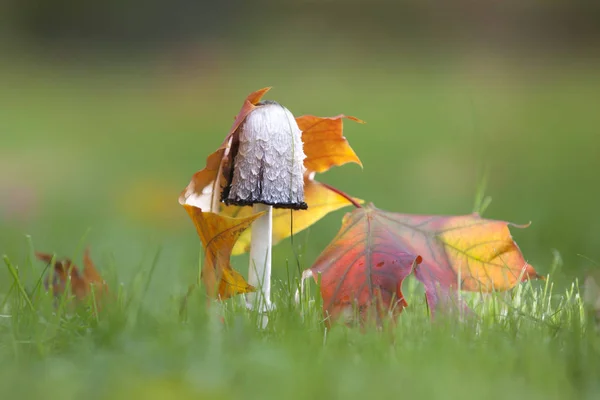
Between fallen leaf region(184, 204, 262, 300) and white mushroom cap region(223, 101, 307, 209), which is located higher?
white mushroom cap region(223, 101, 307, 209)

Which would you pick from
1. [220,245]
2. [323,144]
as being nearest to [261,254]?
[220,245]

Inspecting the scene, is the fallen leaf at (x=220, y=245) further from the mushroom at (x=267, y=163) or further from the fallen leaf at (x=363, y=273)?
the fallen leaf at (x=363, y=273)

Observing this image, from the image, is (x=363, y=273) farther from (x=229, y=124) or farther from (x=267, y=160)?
(x=229, y=124)

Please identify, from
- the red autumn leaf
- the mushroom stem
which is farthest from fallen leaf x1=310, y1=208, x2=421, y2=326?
the mushroom stem

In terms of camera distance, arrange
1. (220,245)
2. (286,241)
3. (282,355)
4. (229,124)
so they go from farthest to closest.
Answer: (229,124) < (286,241) < (220,245) < (282,355)

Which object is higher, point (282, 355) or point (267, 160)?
point (267, 160)

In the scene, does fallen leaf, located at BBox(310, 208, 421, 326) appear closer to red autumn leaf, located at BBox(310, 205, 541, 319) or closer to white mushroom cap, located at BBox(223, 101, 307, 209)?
red autumn leaf, located at BBox(310, 205, 541, 319)

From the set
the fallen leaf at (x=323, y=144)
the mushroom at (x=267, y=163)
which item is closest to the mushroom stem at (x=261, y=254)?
the mushroom at (x=267, y=163)
